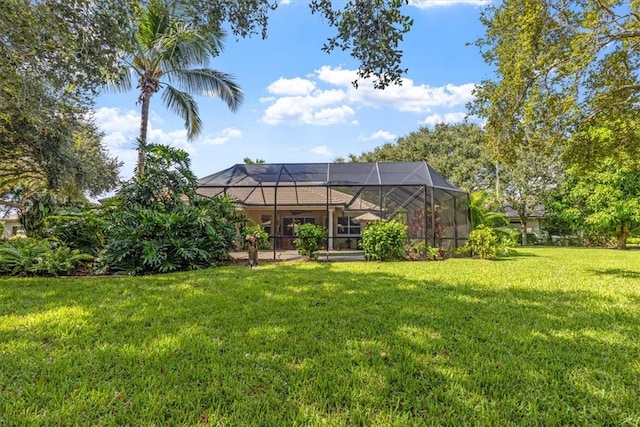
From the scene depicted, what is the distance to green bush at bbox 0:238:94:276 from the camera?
22.0ft

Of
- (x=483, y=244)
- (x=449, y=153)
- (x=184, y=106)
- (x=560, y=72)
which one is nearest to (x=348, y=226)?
(x=483, y=244)

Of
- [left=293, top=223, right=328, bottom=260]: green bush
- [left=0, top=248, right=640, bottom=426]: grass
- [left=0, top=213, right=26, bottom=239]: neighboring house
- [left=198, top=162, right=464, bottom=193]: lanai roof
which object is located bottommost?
[left=0, top=248, right=640, bottom=426]: grass

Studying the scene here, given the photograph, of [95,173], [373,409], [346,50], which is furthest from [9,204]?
[373,409]

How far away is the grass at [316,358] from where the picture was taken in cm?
203

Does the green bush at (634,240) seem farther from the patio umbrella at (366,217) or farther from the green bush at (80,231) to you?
the green bush at (80,231)

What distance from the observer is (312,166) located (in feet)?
42.0

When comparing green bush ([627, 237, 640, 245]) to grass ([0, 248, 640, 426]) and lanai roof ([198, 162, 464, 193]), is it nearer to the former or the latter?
lanai roof ([198, 162, 464, 193])

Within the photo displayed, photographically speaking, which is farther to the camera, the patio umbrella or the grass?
the patio umbrella

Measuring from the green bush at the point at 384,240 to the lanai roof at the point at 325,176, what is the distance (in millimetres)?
1831

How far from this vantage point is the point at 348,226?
1655 centimetres

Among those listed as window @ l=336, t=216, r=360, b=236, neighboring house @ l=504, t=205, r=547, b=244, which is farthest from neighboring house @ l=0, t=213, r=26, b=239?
neighboring house @ l=504, t=205, r=547, b=244

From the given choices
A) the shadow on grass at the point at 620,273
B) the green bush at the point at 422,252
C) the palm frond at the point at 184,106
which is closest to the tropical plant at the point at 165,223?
the palm frond at the point at 184,106

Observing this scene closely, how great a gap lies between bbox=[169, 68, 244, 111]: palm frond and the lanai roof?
2586 millimetres

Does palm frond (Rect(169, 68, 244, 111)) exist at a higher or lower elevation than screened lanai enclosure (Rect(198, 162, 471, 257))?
higher
